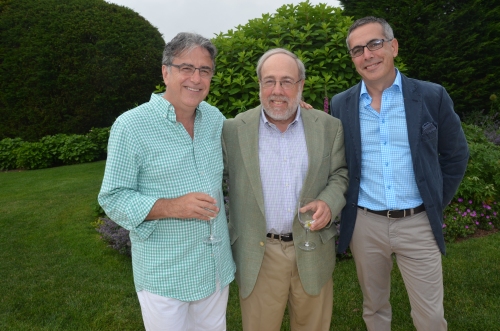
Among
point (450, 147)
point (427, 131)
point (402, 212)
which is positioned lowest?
point (402, 212)

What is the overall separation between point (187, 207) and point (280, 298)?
110cm

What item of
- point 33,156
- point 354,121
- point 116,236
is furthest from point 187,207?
point 33,156

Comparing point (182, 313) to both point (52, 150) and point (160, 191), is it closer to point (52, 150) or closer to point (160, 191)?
point (160, 191)

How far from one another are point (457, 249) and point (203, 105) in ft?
14.1

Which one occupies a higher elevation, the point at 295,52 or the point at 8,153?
the point at 295,52

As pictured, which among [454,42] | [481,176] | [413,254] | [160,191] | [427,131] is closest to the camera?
[160,191]

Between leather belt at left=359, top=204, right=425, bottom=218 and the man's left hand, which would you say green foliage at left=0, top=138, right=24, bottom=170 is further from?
leather belt at left=359, top=204, right=425, bottom=218

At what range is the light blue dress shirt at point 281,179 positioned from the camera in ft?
8.61

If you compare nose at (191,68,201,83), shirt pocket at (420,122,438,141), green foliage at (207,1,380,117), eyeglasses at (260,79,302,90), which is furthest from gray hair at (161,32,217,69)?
green foliage at (207,1,380,117)

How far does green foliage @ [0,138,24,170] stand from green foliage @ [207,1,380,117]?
10.2 metres

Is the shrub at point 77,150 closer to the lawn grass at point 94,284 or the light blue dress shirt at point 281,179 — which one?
the lawn grass at point 94,284

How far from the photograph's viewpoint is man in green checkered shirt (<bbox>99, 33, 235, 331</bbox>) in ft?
7.03

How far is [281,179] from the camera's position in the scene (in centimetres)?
263

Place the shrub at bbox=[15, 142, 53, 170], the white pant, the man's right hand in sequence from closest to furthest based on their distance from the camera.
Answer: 1. the man's right hand
2. the white pant
3. the shrub at bbox=[15, 142, 53, 170]
